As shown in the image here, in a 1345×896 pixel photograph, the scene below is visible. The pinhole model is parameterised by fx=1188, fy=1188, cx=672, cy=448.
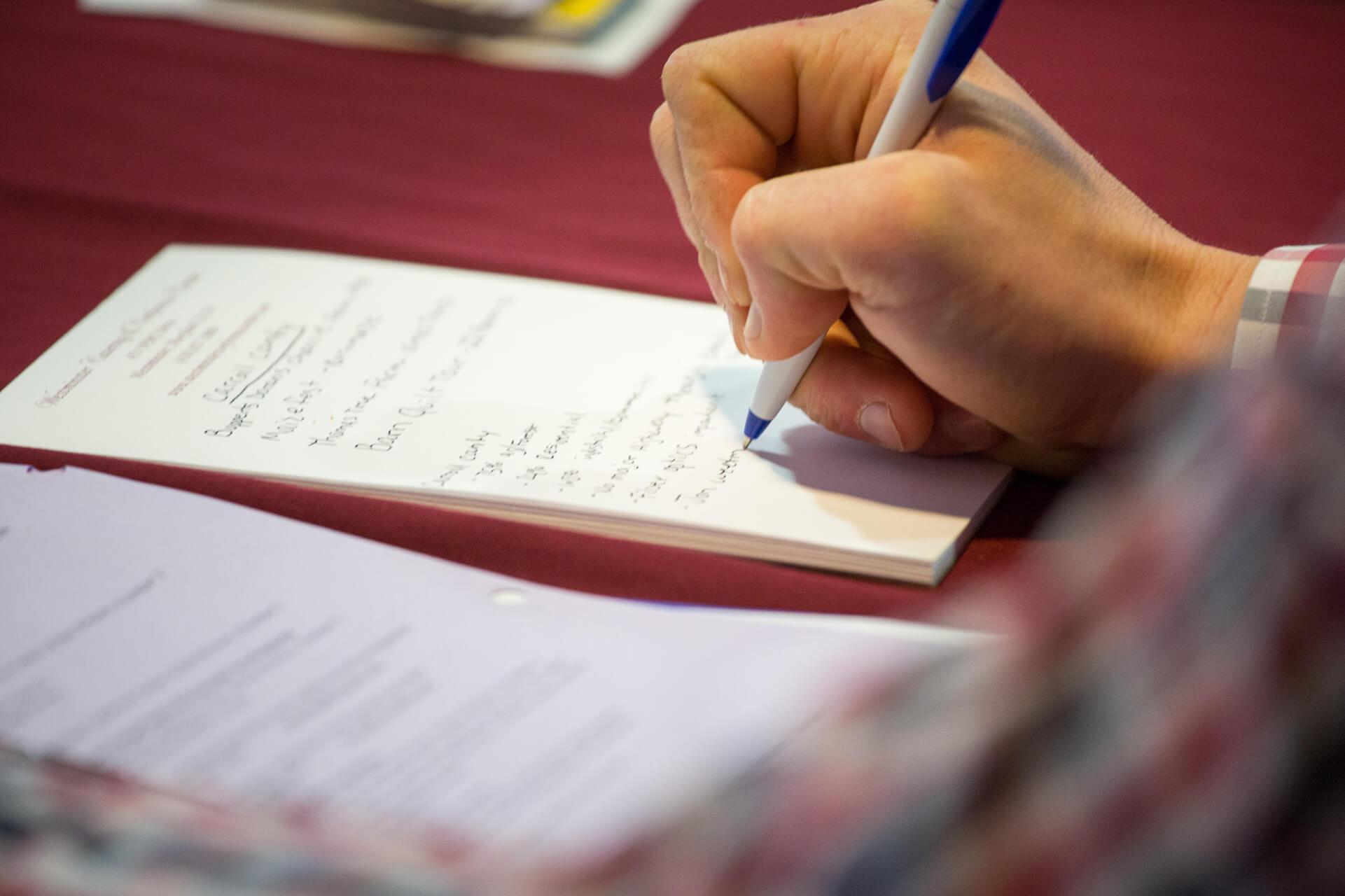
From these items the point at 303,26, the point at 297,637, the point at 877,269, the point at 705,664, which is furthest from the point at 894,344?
the point at 303,26

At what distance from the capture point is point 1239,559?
0.77 ft

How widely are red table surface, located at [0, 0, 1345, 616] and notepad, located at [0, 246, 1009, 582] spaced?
4 centimetres

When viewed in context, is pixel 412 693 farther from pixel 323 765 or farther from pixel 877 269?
pixel 877 269

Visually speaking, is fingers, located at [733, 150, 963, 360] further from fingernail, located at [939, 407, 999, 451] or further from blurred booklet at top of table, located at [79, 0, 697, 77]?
blurred booklet at top of table, located at [79, 0, 697, 77]

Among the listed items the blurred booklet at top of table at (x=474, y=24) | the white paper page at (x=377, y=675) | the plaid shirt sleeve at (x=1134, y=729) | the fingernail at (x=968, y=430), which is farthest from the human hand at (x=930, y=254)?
the blurred booklet at top of table at (x=474, y=24)

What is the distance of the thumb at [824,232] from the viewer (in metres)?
0.52

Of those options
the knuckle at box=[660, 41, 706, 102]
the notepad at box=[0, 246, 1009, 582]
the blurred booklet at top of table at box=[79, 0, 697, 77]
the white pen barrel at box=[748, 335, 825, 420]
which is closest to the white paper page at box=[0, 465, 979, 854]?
the notepad at box=[0, 246, 1009, 582]

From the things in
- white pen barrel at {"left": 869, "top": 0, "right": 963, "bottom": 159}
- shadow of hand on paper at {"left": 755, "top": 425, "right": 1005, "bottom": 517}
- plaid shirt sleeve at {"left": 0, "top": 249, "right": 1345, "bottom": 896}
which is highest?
white pen barrel at {"left": 869, "top": 0, "right": 963, "bottom": 159}

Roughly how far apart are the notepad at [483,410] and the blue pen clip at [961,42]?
19 centimetres

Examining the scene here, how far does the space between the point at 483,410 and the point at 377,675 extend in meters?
Answer: 0.23

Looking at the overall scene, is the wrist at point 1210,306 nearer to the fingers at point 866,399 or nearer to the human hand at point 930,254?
the human hand at point 930,254

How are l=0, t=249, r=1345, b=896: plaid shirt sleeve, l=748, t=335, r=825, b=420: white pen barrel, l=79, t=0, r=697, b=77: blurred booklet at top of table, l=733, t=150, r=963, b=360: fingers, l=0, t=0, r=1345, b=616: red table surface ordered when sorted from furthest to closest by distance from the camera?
l=79, t=0, r=697, b=77: blurred booklet at top of table
l=0, t=0, r=1345, b=616: red table surface
l=748, t=335, r=825, b=420: white pen barrel
l=733, t=150, r=963, b=360: fingers
l=0, t=249, r=1345, b=896: plaid shirt sleeve

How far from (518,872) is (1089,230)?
16.1 inches

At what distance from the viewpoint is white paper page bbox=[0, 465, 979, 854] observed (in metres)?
0.40
